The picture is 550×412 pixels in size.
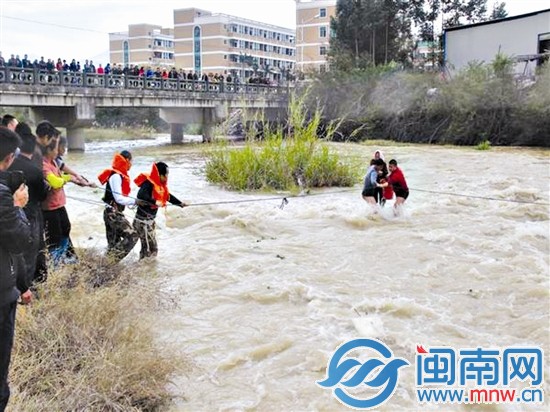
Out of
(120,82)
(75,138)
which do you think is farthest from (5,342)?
(75,138)

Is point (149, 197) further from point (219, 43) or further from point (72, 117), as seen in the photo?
point (219, 43)

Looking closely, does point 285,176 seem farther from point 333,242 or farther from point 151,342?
point 151,342

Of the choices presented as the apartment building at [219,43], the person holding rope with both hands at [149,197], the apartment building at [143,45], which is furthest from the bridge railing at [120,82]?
the apartment building at [143,45]

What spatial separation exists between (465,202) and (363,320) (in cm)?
675

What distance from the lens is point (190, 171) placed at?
17.5 m

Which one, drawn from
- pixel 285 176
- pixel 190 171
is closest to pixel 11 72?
pixel 190 171

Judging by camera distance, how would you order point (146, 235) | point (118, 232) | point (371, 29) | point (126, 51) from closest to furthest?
1. point (118, 232)
2. point (146, 235)
3. point (371, 29)
4. point (126, 51)

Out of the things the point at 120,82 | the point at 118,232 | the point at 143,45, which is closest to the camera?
the point at 118,232

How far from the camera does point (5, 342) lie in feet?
9.12

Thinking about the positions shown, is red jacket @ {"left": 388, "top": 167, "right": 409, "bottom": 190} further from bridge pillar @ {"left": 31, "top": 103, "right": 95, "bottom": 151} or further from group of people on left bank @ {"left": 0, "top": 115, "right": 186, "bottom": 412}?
bridge pillar @ {"left": 31, "top": 103, "right": 95, "bottom": 151}

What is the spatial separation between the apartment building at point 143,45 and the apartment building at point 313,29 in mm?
19060

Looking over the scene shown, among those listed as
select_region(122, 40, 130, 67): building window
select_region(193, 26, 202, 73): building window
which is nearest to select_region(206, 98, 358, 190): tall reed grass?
select_region(193, 26, 202, 73): building window

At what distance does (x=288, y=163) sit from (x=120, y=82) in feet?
50.4

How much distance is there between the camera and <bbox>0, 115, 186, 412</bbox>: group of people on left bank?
2.79 metres
